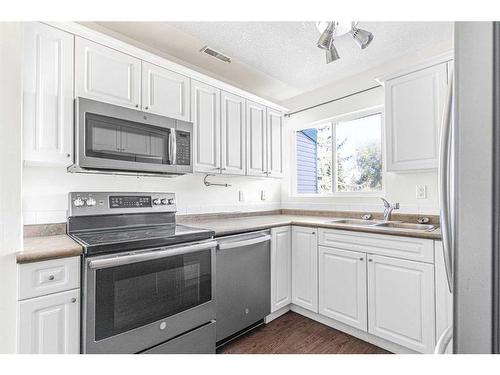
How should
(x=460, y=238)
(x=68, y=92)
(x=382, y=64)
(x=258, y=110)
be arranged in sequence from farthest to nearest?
(x=258, y=110), (x=382, y=64), (x=68, y=92), (x=460, y=238)

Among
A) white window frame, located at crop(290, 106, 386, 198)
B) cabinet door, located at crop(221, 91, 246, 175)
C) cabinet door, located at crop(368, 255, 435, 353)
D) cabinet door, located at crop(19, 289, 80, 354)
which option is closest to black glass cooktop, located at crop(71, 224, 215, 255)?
cabinet door, located at crop(19, 289, 80, 354)

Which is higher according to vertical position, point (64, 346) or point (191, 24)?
point (191, 24)

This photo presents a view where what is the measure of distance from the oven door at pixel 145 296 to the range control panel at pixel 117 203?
1.99 feet

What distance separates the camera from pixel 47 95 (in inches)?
60.9

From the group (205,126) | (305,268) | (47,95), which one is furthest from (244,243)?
(47,95)

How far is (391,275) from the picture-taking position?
1.85 meters

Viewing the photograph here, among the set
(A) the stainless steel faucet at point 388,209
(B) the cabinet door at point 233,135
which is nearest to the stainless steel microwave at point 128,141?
(B) the cabinet door at point 233,135

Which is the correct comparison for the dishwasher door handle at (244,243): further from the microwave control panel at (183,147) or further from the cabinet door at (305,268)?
the microwave control panel at (183,147)

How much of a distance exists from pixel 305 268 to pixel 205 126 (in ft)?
5.14

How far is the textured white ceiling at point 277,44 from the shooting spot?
203 centimetres

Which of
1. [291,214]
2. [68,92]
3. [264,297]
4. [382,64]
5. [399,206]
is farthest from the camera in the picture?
[291,214]

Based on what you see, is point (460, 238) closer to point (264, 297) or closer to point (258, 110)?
point (264, 297)

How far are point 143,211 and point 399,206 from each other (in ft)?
7.32
